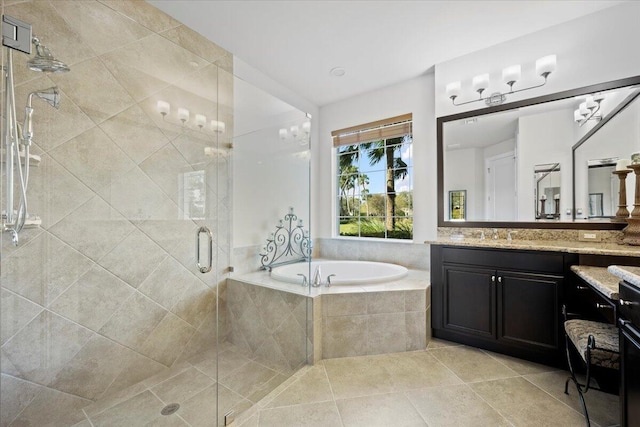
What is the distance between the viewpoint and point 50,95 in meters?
1.52

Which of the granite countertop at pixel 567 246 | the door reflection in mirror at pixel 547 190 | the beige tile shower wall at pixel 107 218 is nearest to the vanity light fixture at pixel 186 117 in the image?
the beige tile shower wall at pixel 107 218

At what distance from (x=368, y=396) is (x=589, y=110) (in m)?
2.76

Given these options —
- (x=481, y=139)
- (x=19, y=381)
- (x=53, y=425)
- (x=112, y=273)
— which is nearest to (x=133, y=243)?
(x=112, y=273)

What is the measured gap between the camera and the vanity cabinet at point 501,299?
1.99m

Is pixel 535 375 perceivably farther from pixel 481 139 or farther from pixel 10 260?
pixel 10 260

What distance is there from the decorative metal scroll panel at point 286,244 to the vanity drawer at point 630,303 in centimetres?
208

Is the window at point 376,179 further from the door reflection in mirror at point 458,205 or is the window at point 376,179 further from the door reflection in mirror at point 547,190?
the door reflection in mirror at point 547,190

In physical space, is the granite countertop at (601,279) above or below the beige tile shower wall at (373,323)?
above

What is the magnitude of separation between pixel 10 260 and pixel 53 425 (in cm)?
90

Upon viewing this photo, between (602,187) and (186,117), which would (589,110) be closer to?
(602,187)

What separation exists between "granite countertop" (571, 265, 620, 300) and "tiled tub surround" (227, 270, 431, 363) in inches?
40.3

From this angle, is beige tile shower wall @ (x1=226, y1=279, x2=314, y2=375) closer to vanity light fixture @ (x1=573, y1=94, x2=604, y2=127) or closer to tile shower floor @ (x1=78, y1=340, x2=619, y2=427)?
tile shower floor @ (x1=78, y1=340, x2=619, y2=427)

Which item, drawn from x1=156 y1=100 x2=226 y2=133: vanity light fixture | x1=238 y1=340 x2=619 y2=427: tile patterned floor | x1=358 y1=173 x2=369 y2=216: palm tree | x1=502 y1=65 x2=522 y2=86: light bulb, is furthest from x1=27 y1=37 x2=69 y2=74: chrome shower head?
x1=502 y1=65 x2=522 y2=86: light bulb

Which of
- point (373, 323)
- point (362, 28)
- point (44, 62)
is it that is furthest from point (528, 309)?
point (44, 62)
